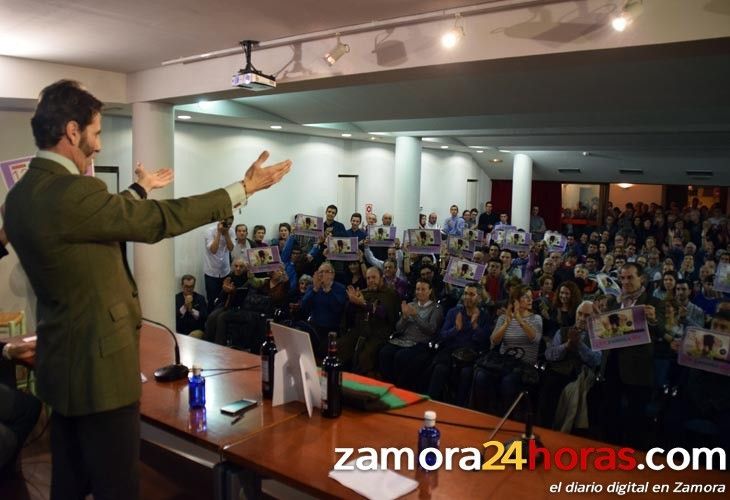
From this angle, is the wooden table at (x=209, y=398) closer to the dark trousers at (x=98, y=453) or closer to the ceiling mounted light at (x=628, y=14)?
the dark trousers at (x=98, y=453)

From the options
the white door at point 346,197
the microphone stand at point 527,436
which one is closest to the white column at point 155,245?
the microphone stand at point 527,436

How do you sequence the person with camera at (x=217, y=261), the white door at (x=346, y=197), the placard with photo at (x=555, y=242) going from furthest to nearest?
the white door at (x=346, y=197), the placard with photo at (x=555, y=242), the person with camera at (x=217, y=261)

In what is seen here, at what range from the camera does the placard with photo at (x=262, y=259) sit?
19.0ft

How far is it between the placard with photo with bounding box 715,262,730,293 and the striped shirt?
2.03 meters

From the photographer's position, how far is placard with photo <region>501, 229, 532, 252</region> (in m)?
7.18

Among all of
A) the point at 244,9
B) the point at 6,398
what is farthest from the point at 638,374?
the point at 6,398

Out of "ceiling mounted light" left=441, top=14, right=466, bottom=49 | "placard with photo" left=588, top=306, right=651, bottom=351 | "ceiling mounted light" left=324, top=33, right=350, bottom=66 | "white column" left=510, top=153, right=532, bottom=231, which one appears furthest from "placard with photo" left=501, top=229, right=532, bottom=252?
"white column" left=510, top=153, right=532, bottom=231

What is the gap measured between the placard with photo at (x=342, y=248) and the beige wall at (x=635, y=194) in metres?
10.9

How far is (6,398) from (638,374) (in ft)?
11.6

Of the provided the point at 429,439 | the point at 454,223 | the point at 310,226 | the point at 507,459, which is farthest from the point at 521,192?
the point at 429,439

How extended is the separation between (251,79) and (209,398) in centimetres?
227

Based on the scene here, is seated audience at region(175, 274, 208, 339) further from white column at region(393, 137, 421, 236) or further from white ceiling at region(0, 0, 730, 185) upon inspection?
white column at region(393, 137, 421, 236)

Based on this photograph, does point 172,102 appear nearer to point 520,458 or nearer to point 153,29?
point 153,29

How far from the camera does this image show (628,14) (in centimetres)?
266
